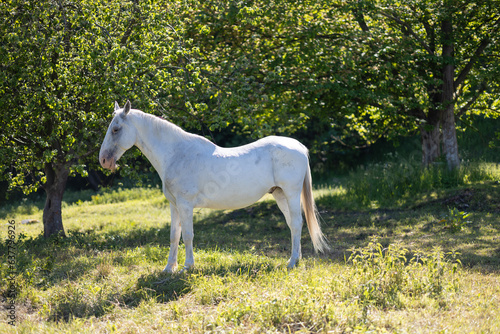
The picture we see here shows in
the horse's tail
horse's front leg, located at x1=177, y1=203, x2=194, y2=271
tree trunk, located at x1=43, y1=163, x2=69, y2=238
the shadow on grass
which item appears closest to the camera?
the shadow on grass

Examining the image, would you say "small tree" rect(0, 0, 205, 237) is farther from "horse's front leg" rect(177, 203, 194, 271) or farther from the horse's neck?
"horse's front leg" rect(177, 203, 194, 271)

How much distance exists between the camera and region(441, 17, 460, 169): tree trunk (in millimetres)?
12289

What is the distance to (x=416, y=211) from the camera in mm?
11156

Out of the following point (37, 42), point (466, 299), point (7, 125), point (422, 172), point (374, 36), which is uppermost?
point (374, 36)

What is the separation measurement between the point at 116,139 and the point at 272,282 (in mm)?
2554

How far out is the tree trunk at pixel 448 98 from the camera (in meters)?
12.3

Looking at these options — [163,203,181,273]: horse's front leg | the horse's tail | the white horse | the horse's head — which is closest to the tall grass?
the horse's tail

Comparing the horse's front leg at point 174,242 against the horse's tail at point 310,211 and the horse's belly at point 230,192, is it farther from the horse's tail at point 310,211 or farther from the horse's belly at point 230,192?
the horse's tail at point 310,211

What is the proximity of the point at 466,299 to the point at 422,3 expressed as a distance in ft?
28.0

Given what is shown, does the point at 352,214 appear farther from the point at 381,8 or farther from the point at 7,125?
the point at 7,125

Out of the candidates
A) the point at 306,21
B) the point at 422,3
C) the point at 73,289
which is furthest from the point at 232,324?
the point at 422,3

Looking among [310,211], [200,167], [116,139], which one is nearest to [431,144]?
[310,211]

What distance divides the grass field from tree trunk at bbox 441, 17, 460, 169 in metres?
2.74

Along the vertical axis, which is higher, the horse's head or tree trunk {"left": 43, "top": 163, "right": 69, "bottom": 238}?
the horse's head
